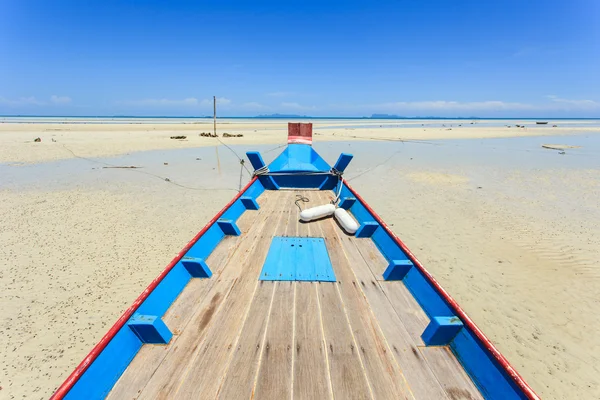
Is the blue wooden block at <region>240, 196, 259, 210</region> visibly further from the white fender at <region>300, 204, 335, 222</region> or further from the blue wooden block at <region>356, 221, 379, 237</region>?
the blue wooden block at <region>356, 221, 379, 237</region>

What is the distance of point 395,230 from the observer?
10.1 metres

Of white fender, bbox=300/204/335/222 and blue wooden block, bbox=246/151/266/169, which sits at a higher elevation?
Result: blue wooden block, bbox=246/151/266/169

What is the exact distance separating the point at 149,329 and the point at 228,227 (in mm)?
2979

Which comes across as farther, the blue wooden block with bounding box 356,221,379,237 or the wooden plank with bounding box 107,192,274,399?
the blue wooden block with bounding box 356,221,379,237

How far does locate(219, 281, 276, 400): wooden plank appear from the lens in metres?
2.74

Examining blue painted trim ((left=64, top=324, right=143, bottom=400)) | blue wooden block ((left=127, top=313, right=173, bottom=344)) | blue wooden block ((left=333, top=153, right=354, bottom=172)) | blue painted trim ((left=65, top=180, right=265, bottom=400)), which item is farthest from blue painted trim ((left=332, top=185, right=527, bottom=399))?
blue wooden block ((left=333, top=153, right=354, bottom=172))

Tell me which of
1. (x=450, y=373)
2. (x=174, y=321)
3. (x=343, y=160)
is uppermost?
(x=343, y=160)

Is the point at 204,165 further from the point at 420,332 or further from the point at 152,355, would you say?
the point at 420,332

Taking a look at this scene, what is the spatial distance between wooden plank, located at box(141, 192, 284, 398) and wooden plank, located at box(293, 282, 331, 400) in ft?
3.75

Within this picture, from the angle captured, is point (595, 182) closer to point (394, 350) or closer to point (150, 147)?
point (394, 350)

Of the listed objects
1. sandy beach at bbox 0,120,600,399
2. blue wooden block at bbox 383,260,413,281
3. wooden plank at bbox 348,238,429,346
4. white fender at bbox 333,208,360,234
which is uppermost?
white fender at bbox 333,208,360,234

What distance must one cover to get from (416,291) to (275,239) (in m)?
2.92

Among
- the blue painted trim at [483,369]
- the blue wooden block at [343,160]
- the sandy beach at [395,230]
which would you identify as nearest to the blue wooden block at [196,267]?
the sandy beach at [395,230]

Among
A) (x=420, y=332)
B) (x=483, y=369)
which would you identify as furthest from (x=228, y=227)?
(x=483, y=369)
